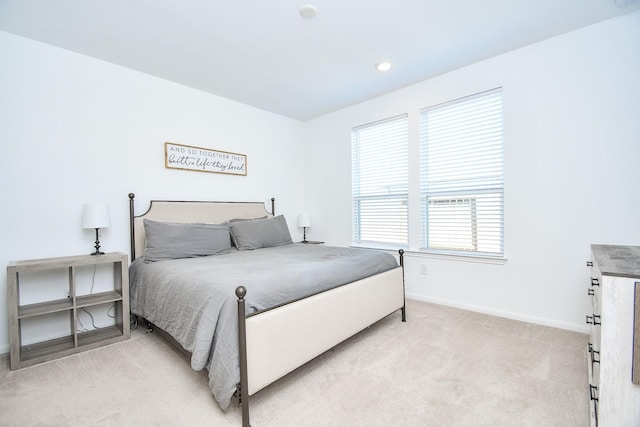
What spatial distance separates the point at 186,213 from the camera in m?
3.27

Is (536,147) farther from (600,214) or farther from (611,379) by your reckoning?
(611,379)

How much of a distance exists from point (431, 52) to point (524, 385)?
2.83 meters

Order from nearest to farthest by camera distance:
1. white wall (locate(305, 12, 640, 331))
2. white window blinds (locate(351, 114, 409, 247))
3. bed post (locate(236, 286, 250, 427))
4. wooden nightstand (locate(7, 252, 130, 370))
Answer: bed post (locate(236, 286, 250, 427)), wooden nightstand (locate(7, 252, 130, 370)), white wall (locate(305, 12, 640, 331)), white window blinds (locate(351, 114, 409, 247))

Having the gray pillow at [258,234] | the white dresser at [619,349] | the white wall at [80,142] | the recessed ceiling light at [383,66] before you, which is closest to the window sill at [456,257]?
the gray pillow at [258,234]

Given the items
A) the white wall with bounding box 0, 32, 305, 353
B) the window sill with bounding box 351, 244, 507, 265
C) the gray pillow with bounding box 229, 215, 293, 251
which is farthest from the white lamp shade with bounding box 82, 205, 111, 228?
the window sill with bounding box 351, 244, 507, 265

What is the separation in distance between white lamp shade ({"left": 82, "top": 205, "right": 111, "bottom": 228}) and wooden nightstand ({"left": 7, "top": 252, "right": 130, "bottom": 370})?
279mm

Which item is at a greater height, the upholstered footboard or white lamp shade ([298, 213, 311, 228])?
white lamp shade ([298, 213, 311, 228])

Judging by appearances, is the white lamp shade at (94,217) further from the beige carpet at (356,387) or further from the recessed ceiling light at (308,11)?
the recessed ceiling light at (308,11)

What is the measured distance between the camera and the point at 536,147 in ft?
8.68

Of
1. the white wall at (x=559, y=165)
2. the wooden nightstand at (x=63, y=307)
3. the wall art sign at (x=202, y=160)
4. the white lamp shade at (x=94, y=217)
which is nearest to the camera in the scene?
the wooden nightstand at (x=63, y=307)

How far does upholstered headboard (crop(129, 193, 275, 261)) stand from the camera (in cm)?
294

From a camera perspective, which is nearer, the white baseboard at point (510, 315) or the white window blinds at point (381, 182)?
the white baseboard at point (510, 315)

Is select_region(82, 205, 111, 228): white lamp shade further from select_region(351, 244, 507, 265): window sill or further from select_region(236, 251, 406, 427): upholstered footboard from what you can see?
select_region(351, 244, 507, 265): window sill

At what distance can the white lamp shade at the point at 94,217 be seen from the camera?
8.12 ft
